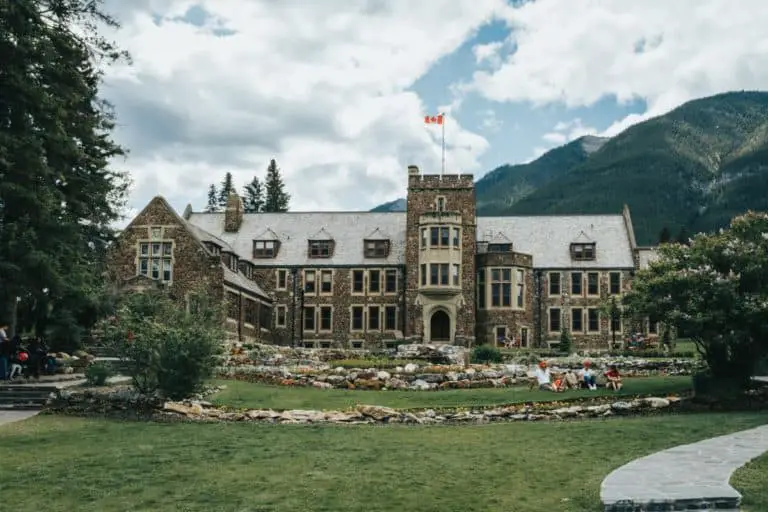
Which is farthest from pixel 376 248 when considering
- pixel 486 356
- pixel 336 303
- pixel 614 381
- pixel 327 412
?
pixel 327 412

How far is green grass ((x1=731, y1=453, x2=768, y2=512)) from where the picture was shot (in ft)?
35.8

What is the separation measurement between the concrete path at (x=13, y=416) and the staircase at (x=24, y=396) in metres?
0.53

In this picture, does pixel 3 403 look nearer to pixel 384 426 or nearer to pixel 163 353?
pixel 163 353

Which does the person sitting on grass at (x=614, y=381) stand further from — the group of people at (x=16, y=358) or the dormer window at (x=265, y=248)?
the dormer window at (x=265, y=248)

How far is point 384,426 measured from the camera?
20109mm

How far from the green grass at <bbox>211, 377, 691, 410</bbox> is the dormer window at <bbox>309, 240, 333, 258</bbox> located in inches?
1155

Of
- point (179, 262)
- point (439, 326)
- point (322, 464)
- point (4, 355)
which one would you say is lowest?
point (322, 464)

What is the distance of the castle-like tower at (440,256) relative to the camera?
55.2 metres

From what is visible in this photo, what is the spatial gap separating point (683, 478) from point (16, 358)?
75.3 ft

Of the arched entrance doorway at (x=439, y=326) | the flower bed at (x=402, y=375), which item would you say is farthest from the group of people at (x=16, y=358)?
the arched entrance doorway at (x=439, y=326)

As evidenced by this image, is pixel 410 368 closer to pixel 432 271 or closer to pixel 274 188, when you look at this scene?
pixel 432 271

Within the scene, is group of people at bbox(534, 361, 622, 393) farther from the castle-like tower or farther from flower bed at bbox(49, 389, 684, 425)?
the castle-like tower

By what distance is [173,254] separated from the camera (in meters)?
51.8

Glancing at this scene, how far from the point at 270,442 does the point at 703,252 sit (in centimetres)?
1567
